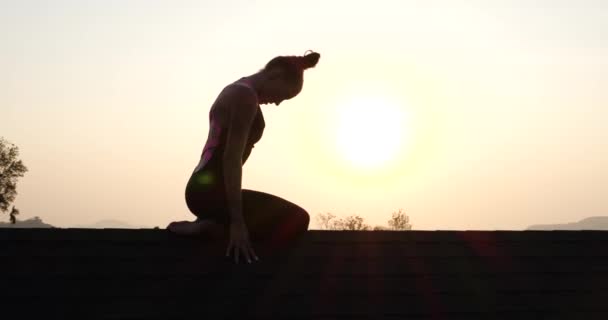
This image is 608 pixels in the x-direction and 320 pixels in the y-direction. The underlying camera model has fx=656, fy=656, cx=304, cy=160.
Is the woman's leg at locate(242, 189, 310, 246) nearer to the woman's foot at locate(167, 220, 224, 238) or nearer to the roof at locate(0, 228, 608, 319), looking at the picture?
the roof at locate(0, 228, 608, 319)

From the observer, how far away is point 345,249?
16.5ft

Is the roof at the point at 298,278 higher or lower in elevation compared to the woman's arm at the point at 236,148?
lower

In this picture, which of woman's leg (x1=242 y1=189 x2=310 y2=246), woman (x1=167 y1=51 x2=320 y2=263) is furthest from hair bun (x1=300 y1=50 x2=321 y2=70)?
woman's leg (x1=242 y1=189 x2=310 y2=246)

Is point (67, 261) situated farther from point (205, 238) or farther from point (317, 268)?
point (317, 268)

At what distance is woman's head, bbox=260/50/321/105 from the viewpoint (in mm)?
4449

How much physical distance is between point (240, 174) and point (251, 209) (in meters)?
0.51

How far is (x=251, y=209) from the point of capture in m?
4.66

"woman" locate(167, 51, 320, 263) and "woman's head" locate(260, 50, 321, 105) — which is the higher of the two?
"woman's head" locate(260, 50, 321, 105)

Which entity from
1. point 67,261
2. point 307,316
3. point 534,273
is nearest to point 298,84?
point 307,316

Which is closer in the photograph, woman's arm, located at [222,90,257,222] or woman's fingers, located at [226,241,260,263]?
woman's arm, located at [222,90,257,222]

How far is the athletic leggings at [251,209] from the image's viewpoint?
4547 millimetres

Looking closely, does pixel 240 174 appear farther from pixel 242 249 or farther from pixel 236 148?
pixel 242 249

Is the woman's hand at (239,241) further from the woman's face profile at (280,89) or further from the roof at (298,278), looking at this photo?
the woman's face profile at (280,89)

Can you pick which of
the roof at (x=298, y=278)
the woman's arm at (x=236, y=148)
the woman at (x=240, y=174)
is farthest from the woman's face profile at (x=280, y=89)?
the roof at (x=298, y=278)
